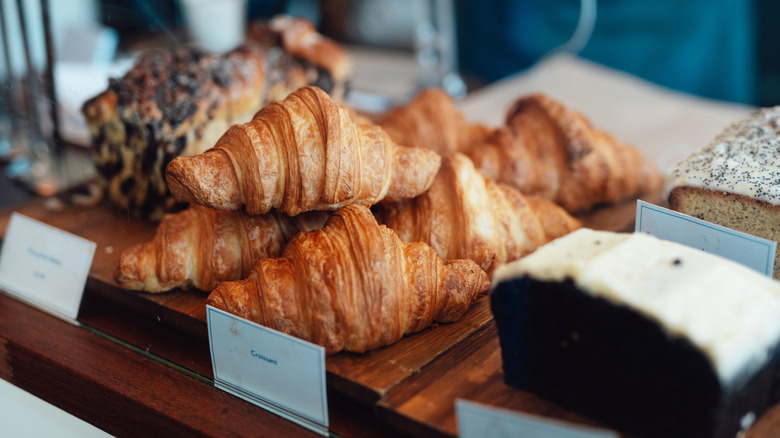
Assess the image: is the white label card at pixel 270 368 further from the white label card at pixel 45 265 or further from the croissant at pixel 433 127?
the croissant at pixel 433 127

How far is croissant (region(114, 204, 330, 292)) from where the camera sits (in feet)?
4.33

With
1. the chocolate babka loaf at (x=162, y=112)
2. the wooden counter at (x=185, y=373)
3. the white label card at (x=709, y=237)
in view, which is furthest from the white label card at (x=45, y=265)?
the white label card at (x=709, y=237)

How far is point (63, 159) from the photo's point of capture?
1.94 m

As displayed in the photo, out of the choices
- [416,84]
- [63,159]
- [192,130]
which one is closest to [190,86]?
[192,130]

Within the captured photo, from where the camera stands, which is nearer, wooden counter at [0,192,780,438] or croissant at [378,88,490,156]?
wooden counter at [0,192,780,438]

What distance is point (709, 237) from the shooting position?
46.6 inches

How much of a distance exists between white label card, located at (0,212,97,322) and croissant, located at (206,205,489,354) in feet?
1.31

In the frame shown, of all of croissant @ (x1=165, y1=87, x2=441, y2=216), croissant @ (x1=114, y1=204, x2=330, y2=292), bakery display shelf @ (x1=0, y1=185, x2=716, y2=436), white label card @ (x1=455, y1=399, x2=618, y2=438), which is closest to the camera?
white label card @ (x1=455, y1=399, x2=618, y2=438)

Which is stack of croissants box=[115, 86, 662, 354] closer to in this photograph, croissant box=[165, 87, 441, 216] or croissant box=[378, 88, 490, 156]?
croissant box=[165, 87, 441, 216]

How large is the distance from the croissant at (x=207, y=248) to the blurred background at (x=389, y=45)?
52 cm

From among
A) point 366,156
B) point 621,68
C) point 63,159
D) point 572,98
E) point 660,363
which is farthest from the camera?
point 621,68

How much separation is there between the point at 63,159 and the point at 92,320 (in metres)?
0.67

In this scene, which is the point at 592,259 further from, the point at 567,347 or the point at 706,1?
the point at 706,1

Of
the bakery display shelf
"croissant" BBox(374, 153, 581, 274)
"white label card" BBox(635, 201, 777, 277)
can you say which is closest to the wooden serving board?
the bakery display shelf
